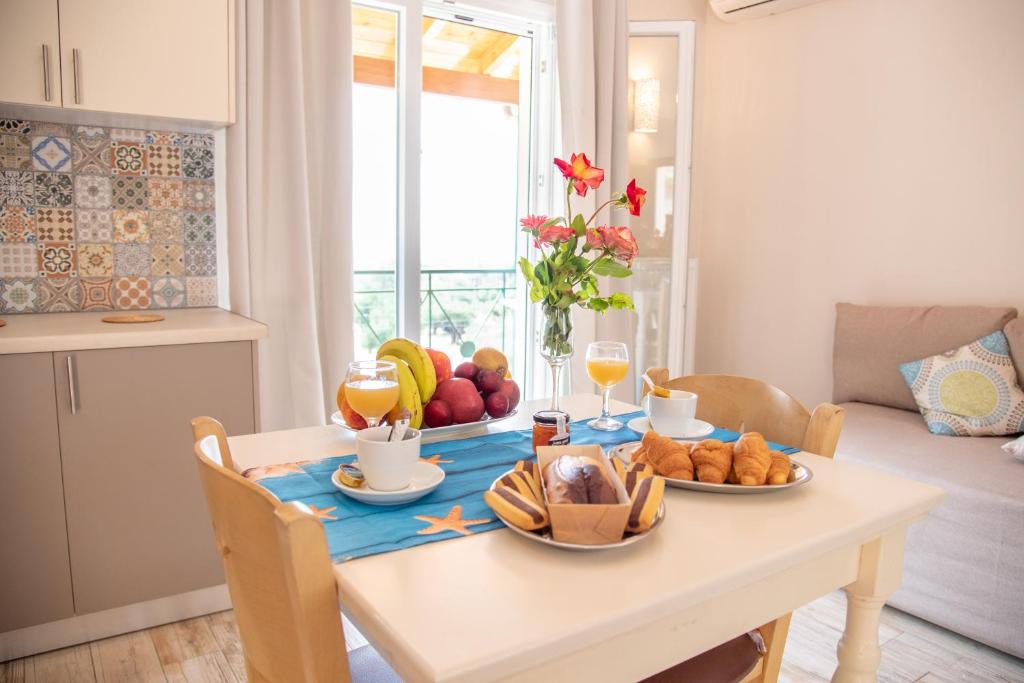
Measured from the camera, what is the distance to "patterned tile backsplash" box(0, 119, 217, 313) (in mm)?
2393

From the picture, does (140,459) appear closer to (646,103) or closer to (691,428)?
(691,428)

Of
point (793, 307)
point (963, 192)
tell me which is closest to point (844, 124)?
point (963, 192)

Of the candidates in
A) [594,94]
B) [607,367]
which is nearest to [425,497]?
[607,367]

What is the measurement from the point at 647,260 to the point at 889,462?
1589 mm

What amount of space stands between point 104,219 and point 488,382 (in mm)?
1744

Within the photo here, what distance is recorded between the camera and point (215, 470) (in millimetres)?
855

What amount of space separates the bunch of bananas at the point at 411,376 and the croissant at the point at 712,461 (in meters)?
0.49

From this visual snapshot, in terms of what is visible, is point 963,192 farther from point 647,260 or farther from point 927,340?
point 647,260

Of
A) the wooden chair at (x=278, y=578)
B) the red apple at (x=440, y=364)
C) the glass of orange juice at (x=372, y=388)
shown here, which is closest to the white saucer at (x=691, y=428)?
the red apple at (x=440, y=364)

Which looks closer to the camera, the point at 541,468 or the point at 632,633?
the point at 632,633

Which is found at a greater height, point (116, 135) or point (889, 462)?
point (116, 135)

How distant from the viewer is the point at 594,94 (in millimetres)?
3379

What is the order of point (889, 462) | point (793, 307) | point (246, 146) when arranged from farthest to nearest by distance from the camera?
1. point (793, 307)
2. point (246, 146)
3. point (889, 462)

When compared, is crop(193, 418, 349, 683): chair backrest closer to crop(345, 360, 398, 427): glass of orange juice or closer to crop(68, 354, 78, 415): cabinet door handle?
crop(345, 360, 398, 427): glass of orange juice
